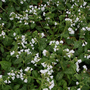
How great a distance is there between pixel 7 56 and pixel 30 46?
50cm

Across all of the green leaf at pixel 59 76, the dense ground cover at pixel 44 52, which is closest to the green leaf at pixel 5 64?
the dense ground cover at pixel 44 52

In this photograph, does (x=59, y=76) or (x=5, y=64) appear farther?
(x=5, y=64)

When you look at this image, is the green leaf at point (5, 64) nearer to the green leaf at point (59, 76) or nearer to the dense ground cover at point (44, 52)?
the dense ground cover at point (44, 52)

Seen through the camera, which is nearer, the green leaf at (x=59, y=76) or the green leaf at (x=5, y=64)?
the green leaf at (x=59, y=76)

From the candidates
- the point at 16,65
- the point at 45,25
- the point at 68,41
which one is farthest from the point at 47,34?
the point at 16,65

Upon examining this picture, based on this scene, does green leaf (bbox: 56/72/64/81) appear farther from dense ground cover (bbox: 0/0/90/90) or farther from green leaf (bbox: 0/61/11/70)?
green leaf (bbox: 0/61/11/70)

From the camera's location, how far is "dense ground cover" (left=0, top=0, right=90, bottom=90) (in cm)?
201

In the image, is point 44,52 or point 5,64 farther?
point 5,64

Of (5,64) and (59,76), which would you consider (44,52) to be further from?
(5,64)

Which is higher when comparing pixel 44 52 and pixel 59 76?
pixel 44 52

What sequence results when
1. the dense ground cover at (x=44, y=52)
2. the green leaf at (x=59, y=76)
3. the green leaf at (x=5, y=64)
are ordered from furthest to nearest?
the green leaf at (x=5, y=64) < the green leaf at (x=59, y=76) < the dense ground cover at (x=44, y=52)

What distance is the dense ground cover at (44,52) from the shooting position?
6.59 ft

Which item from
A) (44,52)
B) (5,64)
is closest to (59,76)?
(44,52)

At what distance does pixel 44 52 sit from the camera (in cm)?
205
